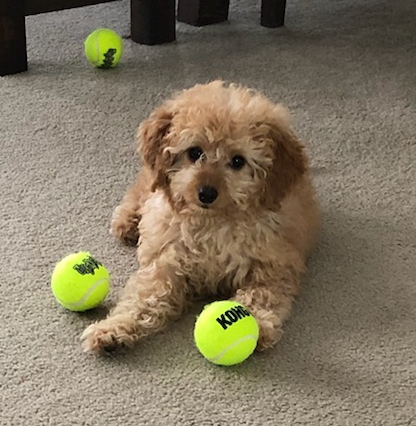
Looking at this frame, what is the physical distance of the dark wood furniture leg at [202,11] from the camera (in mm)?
3191

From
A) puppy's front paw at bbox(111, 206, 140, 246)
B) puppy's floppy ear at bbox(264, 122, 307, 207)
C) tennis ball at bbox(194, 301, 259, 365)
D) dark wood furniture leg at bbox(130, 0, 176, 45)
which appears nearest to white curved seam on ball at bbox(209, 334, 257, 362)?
tennis ball at bbox(194, 301, 259, 365)

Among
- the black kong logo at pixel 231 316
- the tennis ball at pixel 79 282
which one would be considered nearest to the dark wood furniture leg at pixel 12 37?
the tennis ball at pixel 79 282

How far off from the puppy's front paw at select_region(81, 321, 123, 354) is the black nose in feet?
0.95

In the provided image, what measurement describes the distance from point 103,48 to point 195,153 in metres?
1.27

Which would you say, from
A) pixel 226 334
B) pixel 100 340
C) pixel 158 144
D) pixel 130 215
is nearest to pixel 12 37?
pixel 130 215

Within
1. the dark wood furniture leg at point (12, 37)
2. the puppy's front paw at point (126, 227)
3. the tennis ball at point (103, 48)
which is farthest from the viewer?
the tennis ball at point (103, 48)

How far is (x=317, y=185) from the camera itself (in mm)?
2195

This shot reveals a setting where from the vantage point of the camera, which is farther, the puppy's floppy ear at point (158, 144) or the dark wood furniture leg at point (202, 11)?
the dark wood furniture leg at point (202, 11)

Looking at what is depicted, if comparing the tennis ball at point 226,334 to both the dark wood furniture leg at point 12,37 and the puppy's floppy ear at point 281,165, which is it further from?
the dark wood furniture leg at point 12,37

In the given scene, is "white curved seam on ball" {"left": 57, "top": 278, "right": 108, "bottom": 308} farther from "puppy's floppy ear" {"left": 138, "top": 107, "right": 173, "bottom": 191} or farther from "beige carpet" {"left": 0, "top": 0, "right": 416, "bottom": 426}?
"puppy's floppy ear" {"left": 138, "top": 107, "right": 173, "bottom": 191}

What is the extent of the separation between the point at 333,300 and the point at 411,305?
0.16 metres

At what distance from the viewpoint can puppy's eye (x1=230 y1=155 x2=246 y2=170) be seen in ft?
5.23

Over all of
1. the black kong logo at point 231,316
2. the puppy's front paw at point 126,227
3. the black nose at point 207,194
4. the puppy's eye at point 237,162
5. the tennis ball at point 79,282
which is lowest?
the puppy's front paw at point 126,227

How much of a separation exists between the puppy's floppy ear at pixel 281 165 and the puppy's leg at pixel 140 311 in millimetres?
254
